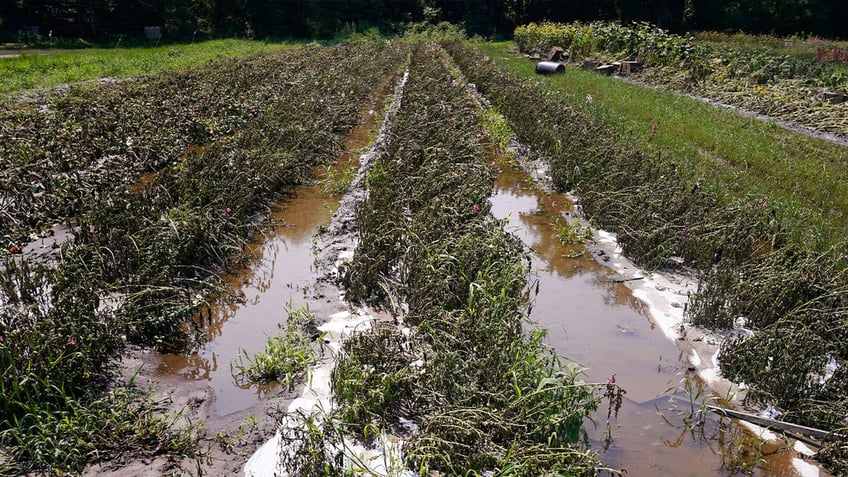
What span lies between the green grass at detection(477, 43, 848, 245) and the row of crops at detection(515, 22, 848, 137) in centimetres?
128

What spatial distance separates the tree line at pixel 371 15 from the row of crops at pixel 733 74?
1543cm

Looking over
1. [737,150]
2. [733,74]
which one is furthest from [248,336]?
[733,74]

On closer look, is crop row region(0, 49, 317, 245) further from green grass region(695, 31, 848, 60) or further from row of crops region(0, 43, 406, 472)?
green grass region(695, 31, 848, 60)

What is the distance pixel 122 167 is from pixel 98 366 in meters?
4.64

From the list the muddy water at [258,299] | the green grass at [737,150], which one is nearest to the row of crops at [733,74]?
the green grass at [737,150]

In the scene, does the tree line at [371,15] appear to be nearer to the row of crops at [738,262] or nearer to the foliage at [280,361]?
the row of crops at [738,262]

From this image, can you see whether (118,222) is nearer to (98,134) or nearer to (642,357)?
(98,134)

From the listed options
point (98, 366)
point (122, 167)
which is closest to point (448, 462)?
point (98, 366)

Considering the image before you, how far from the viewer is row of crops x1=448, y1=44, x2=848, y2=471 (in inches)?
150

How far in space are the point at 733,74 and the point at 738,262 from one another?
12.6 metres

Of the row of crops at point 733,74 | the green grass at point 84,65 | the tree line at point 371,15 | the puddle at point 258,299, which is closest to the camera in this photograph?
the puddle at point 258,299

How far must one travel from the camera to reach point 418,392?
3.64 meters

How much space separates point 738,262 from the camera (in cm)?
570

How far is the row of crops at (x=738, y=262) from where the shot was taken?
3.80 metres
